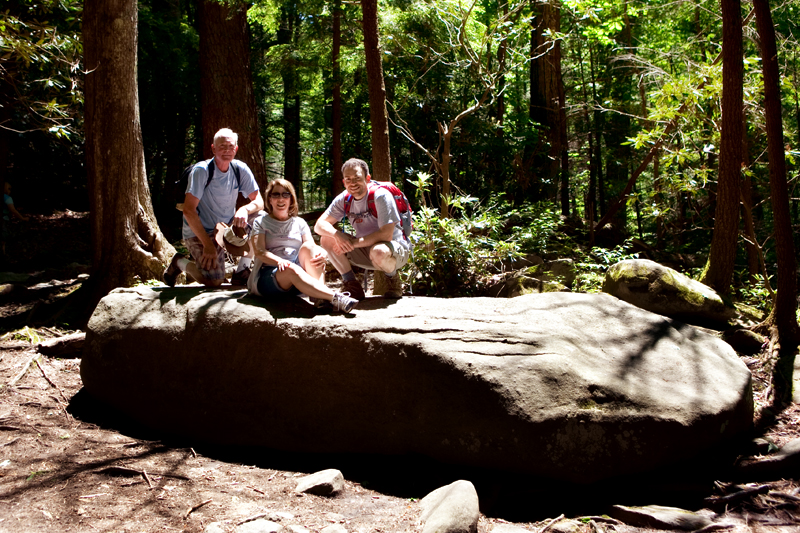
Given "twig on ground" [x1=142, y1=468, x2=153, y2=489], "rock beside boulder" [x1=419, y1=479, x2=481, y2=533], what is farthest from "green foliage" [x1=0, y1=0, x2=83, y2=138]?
"rock beside boulder" [x1=419, y1=479, x2=481, y2=533]

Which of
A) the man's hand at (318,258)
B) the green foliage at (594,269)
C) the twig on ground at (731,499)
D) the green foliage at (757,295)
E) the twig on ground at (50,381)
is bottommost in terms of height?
the twig on ground at (731,499)

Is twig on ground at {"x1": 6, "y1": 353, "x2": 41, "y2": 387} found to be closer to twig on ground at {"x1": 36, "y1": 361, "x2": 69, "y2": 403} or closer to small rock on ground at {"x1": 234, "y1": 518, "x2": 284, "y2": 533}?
twig on ground at {"x1": 36, "y1": 361, "x2": 69, "y2": 403}

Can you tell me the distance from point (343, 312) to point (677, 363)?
2.57 metres

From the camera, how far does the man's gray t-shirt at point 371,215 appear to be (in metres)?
4.95

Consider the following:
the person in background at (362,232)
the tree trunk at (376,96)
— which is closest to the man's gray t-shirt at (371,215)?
the person in background at (362,232)

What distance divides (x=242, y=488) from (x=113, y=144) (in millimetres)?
5248

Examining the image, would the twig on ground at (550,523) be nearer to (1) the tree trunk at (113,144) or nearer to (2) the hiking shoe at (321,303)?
(2) the hiking shoe at (321,303)

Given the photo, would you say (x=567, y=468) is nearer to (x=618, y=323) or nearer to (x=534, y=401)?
(x=534, y=401)

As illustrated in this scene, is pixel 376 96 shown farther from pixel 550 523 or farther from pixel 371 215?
pixel 550 523

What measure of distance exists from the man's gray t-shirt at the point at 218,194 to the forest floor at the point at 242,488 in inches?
76.3

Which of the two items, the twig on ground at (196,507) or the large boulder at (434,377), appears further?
the large boulder at (434,377)

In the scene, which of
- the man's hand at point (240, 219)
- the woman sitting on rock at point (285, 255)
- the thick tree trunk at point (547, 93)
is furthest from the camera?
the thick tree trunk at point (547, 93)

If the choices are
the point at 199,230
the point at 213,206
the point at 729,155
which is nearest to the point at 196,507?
the point at 199,230

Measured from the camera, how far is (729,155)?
20.7ft
